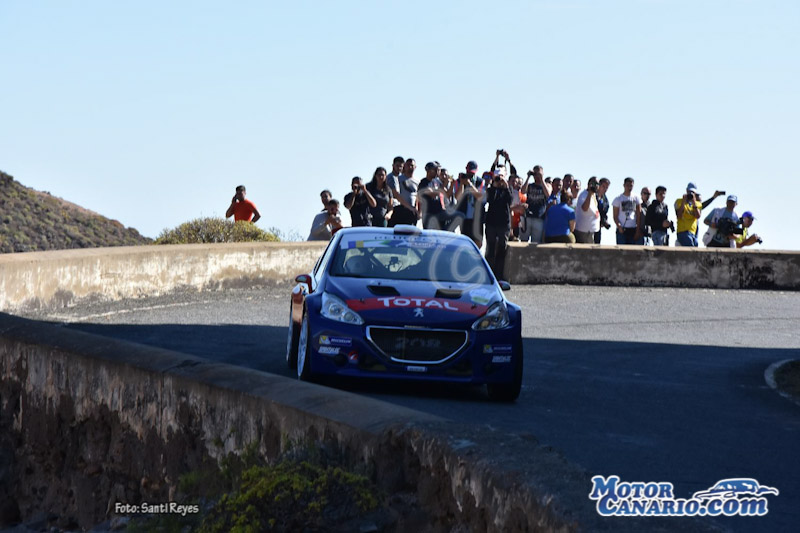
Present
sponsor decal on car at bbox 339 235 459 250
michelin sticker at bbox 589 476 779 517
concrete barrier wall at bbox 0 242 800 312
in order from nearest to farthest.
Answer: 1. michelin sticker at bbox 589 476 779 517
2. sponsor decal on car at bbox 339 235 459 250
3. concrete barrier wall at bbox 0 242 800 312

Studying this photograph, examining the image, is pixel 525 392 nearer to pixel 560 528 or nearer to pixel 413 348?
pixel 413 348

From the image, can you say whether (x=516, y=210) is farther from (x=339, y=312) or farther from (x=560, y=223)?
(x=339, y=312)

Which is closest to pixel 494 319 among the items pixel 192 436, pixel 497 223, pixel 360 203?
pixel 192 436

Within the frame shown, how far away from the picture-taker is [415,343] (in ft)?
39.3

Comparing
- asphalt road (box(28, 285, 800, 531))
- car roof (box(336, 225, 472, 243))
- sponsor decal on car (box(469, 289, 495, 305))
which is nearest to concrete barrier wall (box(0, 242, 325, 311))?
asphalt road (box(28, 285, 800, 531))

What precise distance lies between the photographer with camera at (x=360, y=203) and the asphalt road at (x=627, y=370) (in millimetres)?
1769

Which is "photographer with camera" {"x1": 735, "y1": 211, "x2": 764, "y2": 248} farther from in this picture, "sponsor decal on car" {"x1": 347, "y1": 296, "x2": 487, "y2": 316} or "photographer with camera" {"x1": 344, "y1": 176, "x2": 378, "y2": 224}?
"sponsor decal on car" {"x1": 347, "y1": 296, "x2": 487, "y2": 316}

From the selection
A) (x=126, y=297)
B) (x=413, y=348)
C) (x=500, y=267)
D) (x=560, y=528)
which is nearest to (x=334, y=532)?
(x=560, y=528)

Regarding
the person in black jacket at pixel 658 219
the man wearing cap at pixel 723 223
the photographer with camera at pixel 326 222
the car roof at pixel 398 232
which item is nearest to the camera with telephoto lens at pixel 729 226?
the man wearing cap at pixel 723 223

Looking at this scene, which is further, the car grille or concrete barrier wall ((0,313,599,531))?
the car grille

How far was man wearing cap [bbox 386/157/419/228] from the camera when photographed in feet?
74.8

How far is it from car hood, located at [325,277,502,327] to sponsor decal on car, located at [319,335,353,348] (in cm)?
23

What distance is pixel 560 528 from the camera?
5414mm

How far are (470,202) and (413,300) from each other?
11926mm
